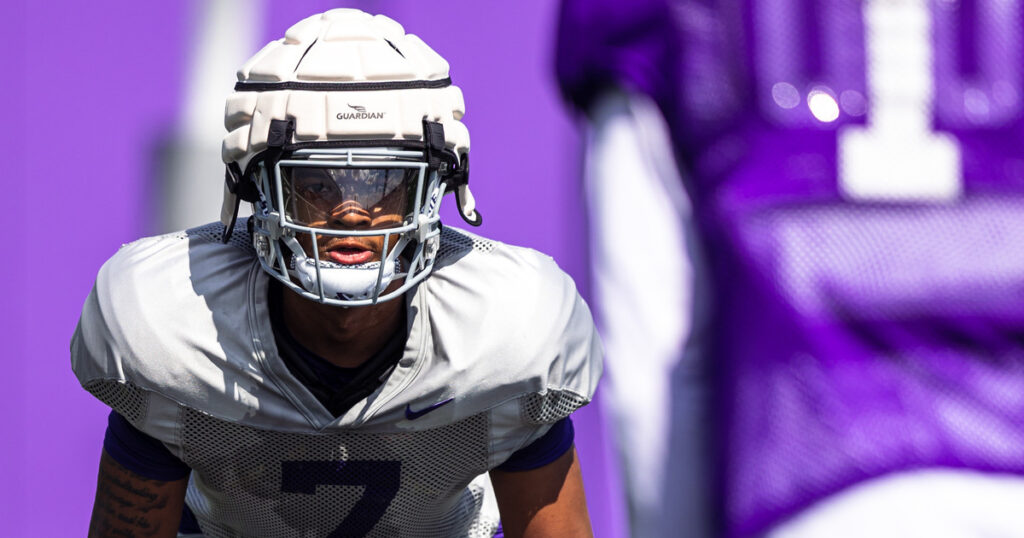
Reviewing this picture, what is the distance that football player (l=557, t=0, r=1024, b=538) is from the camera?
1665 millimetres

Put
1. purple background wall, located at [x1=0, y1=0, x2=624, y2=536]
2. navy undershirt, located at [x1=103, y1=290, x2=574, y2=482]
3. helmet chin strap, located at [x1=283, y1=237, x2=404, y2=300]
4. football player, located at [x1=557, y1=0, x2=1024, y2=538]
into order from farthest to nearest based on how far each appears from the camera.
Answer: purple background wall, located at [x1=0, y1=0, x2=624, y2=536], football player, located at [x1=557, y1=0, x2=1024, y2=538], navy undershirt, located at [x1=103, y1=290, x2=574, y2=482], helmet chin strap, located at [x1=283, y1=237, x2=404, y2=300]

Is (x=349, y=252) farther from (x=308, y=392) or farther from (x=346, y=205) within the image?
(x=308, y=392)

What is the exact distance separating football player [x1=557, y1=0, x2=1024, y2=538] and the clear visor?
60 centimetres

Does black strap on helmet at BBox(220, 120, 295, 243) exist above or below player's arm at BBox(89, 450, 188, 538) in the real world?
above

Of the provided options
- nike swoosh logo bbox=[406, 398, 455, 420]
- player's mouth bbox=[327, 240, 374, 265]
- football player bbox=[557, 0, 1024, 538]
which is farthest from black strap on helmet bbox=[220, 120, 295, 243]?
football player bbox=[557, 0, 1024, 538]

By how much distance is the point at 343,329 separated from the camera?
1357 millimetres

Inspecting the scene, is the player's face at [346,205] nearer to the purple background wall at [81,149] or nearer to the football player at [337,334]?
the football player at [337,334]

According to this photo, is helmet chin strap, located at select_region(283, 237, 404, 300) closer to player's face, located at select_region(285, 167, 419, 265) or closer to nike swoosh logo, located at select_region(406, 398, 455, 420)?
player's face, located at select_region(285, 167, 419, 265)

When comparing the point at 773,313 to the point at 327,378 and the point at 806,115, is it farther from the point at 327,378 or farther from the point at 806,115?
the point at 327,378

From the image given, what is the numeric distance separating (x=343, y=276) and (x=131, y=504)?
0.38 metres

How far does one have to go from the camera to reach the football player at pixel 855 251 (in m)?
1.67

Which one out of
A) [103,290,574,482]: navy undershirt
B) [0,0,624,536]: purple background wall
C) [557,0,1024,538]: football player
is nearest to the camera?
[103,290,574,482]: navy undershirt

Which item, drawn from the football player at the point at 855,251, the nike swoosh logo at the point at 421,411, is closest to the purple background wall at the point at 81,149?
the football player at the point at 855,251

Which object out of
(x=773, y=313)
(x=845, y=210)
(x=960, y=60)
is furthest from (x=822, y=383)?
(x=960, y=60)
